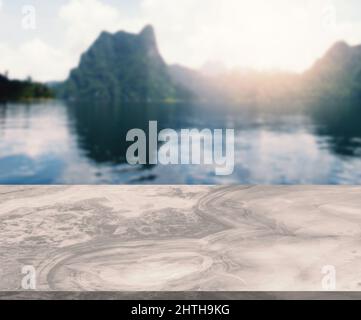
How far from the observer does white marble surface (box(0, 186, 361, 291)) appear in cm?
271

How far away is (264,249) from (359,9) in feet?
532

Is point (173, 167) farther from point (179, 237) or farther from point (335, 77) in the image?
point (335, 77)

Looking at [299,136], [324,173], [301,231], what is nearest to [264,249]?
[301,231]

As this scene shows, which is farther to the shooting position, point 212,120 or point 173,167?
point 212,120

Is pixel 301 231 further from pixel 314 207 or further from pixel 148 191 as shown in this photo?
pixel 148 191

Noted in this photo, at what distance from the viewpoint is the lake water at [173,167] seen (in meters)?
49.0

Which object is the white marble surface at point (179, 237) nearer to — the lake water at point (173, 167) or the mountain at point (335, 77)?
the lake water at point (173, 167)

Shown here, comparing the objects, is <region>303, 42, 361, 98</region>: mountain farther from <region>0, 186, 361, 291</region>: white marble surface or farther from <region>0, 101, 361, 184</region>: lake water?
<region>0, 186, 361, 291</region>: white marble surface

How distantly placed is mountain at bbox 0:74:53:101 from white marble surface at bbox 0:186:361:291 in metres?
148

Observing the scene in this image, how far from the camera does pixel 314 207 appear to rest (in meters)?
4.55

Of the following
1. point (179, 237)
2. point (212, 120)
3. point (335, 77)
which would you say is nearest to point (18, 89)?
point (212, 120)

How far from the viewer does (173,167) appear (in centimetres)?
5769

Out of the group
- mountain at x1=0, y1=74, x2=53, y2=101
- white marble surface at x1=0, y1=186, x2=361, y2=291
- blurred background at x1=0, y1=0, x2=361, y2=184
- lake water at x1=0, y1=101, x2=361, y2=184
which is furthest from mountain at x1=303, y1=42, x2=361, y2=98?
white marble surface at x1=0, y1=186, x2=361, y2=291

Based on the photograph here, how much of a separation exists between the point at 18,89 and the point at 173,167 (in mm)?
111044
